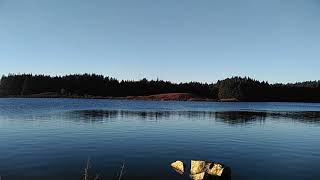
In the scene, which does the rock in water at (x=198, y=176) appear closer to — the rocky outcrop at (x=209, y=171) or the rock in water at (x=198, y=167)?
the rocky outcrop at (x=209, y=171)

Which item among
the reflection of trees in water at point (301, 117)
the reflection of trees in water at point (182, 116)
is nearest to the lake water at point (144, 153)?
the reflection of trees in water at point (182, 116)

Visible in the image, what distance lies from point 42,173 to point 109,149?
11.7 m

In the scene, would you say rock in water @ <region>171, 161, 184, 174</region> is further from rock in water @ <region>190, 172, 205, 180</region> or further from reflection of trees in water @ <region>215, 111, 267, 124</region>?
reflection of trees in water @ <region>215, 111, 267, 124</region>

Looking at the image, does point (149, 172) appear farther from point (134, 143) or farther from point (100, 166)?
point (134, 143)

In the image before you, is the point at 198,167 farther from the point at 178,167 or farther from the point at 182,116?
the point at 182,116

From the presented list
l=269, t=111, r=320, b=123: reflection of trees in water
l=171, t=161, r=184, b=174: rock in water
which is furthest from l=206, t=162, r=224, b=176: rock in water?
l=269, t=111, r=320, b=123: reflection of trees in water

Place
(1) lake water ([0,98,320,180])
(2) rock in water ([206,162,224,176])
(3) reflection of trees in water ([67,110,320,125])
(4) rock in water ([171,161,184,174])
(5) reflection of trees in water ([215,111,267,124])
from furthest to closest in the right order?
(3) reflection of trees in water ([67,110,320,125]) < (5) reflection of trees in water ([215,111,267,124]) < (4) rock in water ([171,161,184,174]) < (1) lake water ([0,98,320,180]) < (2) rock in water ([206,162,224,176])

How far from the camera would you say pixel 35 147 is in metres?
37.7

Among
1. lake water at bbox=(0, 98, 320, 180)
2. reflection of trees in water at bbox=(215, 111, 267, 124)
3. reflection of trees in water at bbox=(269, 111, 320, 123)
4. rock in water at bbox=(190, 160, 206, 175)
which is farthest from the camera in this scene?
reflection of trees in water at bbox=(269, 111, 320, 123)

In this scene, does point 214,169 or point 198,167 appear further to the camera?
point 198,167

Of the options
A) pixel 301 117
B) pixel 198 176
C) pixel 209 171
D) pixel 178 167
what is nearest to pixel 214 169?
pixel 209 171

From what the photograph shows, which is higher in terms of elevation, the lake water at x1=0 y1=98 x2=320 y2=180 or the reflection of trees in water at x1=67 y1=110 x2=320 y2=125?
the reflection of trees in water at x1=67 y1=110 x2=320 y2=125

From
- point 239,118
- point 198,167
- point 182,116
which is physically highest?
point 182,116

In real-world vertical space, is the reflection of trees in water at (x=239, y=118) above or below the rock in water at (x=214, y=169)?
above
